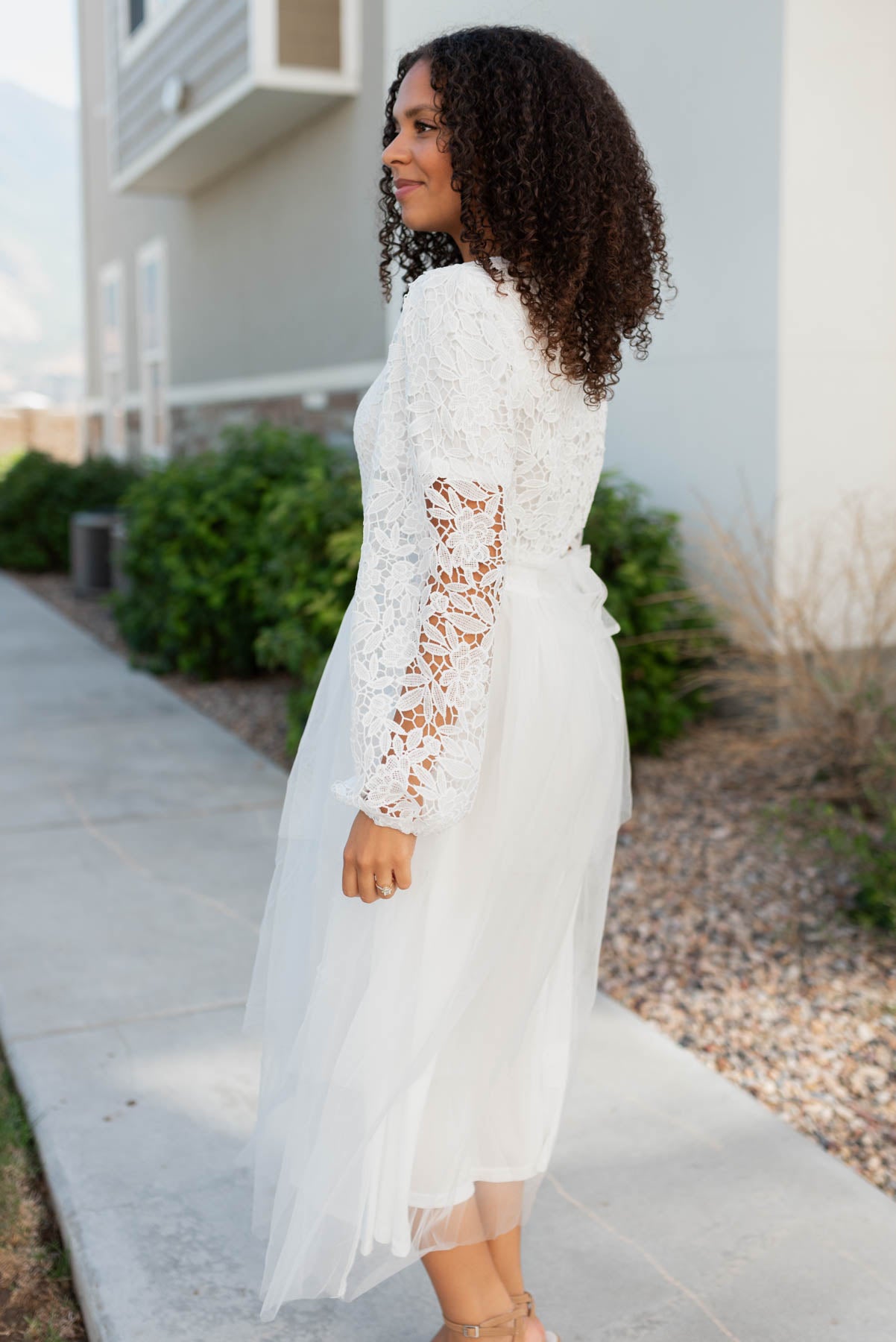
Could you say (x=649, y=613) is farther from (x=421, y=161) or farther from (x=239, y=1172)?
(x=421, y=161)

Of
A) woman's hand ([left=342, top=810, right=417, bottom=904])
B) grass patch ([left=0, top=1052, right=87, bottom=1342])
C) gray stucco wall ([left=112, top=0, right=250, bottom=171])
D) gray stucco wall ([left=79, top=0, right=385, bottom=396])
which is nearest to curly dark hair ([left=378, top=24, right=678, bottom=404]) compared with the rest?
woman's hand ([left=342, top=810, right=417, bottom=904])

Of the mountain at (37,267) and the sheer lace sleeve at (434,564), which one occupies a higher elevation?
the mountain at (37,267)

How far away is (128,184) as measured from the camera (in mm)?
10828

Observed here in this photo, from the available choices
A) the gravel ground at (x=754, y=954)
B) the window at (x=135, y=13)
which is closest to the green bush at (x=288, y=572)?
the gravel ground at (x=754, y=954)

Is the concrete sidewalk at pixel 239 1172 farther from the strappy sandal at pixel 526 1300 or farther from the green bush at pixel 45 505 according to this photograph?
the green bush at pixel 45 505

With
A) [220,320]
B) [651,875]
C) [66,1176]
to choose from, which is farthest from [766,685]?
[220,320]

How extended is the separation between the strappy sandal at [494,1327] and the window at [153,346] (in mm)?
10818

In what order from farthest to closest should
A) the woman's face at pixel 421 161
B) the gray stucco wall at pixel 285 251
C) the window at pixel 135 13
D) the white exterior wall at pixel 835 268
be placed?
the window at pixel 135 13 < the gray stucco wall at pixel 285 251 < the white exterior wall at pixel 835 268 < the woman's face at pixel 421 161

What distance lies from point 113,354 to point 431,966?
1348 cm

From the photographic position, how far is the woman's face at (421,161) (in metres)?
1.60

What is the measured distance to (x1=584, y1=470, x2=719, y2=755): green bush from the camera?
474 cm

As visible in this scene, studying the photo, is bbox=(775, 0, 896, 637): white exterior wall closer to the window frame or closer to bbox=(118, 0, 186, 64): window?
bbox=(118, 0, 186, 64): window

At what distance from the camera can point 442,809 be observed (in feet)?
4.99

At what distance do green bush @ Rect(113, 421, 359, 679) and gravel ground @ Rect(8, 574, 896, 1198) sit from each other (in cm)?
255
